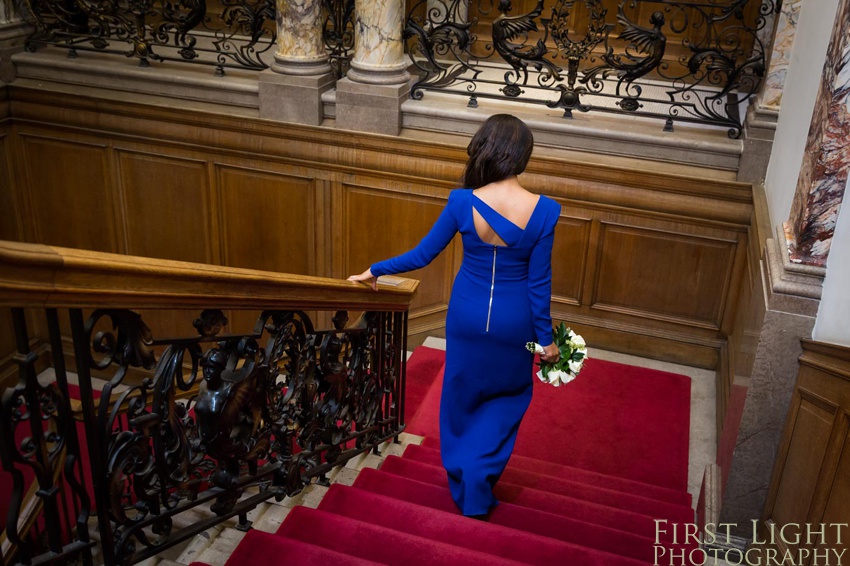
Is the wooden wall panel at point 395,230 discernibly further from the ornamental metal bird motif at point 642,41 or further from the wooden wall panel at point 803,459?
the wooden wall panel at point 803,459

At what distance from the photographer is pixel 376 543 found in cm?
290

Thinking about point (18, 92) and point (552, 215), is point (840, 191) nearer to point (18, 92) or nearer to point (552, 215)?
point (552, 215)

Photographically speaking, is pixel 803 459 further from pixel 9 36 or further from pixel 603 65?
pixel 9 36

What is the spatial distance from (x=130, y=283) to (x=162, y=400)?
0.45 m

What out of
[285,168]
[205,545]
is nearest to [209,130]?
[285,168]

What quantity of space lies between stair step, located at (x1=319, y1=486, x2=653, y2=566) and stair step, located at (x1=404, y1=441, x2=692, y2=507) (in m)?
0.90

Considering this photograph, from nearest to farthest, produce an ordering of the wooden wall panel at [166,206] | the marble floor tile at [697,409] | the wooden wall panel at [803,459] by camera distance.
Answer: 1. the wooden wall panel at [803,459]
2. the marble floor tile at [697,409]
3. the wooden wall panel at [166,206]

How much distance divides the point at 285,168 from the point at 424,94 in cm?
127

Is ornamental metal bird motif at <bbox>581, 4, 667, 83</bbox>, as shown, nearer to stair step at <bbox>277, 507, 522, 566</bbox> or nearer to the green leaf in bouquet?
the green leaf in bouquet

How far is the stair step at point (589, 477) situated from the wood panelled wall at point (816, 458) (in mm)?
914

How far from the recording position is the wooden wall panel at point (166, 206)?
7012mm

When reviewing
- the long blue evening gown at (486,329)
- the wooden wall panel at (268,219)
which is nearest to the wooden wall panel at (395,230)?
the wooden wall panel at (268,219)

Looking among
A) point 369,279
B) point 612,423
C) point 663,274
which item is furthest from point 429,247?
point 663,274

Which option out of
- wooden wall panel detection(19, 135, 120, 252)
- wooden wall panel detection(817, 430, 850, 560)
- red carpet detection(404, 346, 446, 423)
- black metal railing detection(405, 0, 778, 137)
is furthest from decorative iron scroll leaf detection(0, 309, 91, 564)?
wooden wall panel detection(19, 135, 120, 252)
